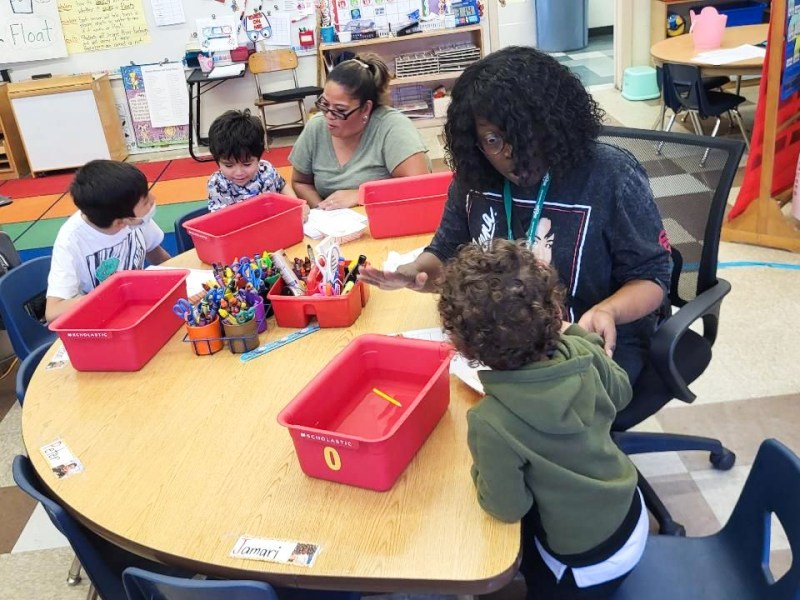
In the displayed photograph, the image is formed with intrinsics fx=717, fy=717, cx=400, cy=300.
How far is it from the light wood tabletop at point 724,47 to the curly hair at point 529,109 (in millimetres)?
2956

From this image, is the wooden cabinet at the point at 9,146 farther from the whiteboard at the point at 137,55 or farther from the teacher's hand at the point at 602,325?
the teacher's hand at the point at 602,325

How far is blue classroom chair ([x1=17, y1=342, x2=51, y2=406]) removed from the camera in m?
1.69

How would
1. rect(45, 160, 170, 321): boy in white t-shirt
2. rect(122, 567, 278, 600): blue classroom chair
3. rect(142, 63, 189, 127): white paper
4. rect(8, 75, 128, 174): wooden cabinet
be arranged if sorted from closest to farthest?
rect(122, 567, 278, 600): blue classroom chair → rect(45, 160, 170, 321): boy in white t-shirt → rect(8, 75, 128, 174): wooden cabinet → rect(142, 63, 189, 127): white paper

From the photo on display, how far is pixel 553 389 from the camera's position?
1033 mm

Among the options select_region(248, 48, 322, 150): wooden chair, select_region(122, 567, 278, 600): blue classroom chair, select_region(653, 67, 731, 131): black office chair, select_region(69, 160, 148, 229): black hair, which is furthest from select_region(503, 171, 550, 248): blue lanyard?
select_region(248, 48, 322, 150): wooden chair

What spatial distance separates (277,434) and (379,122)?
156 cm

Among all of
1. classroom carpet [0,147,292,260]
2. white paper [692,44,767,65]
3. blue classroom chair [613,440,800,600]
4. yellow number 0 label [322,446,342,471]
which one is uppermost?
white paper [692,44,767,65]

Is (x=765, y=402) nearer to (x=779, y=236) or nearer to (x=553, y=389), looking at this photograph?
(x=779, y=236)

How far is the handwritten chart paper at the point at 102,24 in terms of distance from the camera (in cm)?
609

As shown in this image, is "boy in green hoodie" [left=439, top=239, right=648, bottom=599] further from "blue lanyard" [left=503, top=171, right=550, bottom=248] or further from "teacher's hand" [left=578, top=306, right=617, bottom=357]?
"blue lanyard" [left=503, top=171, right=550, bottom=248]

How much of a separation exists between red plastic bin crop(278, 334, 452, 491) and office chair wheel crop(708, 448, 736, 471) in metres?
1.13

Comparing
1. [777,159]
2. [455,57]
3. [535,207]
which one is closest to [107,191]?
[535,207]

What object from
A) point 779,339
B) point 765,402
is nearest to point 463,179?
point 765,402

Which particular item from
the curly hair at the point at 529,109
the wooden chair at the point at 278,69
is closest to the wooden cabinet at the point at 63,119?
the wooden chair at the point at 278,69
